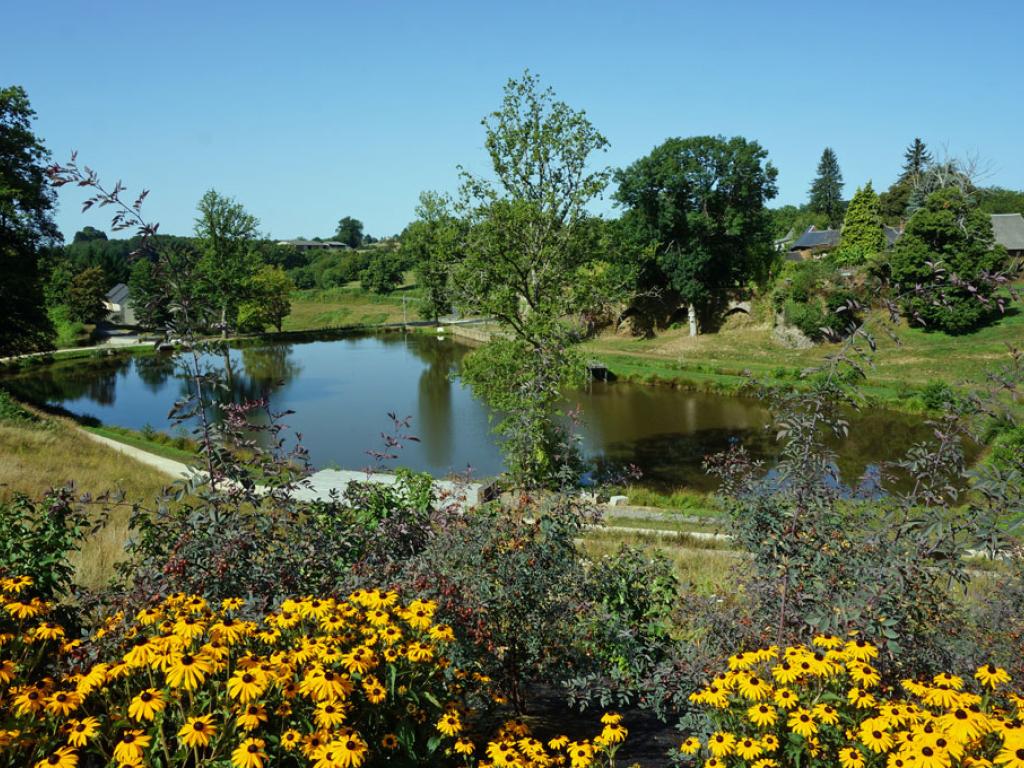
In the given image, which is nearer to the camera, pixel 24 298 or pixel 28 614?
pixel 28 614

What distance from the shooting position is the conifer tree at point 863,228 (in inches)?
1811

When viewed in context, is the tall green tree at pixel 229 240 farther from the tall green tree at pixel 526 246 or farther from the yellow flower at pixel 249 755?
the yellow flower at pixel 249 755

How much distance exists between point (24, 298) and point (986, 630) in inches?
1194

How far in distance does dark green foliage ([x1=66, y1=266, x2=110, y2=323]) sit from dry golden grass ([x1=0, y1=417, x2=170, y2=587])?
144 feet

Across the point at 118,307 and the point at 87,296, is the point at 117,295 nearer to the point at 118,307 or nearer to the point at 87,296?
the point at 118,307

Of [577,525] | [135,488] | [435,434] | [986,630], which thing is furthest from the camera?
[435,434]

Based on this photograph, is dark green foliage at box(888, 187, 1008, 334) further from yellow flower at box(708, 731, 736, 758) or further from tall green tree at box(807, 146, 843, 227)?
tall green tree at box(807, 146, 843, 227)

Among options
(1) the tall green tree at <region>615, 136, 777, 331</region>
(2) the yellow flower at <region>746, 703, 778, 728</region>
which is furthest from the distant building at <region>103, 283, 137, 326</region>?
(2) the yellow flower at <region>746, 703, 778, 728</region>

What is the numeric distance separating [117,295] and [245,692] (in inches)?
2881

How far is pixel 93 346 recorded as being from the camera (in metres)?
51.2

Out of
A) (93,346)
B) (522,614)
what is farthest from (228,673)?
(93,346)

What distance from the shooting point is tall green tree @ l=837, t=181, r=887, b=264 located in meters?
45.8

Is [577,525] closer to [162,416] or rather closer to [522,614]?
[522,614]

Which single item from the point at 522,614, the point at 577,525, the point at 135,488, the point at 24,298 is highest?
the point at 24,298
